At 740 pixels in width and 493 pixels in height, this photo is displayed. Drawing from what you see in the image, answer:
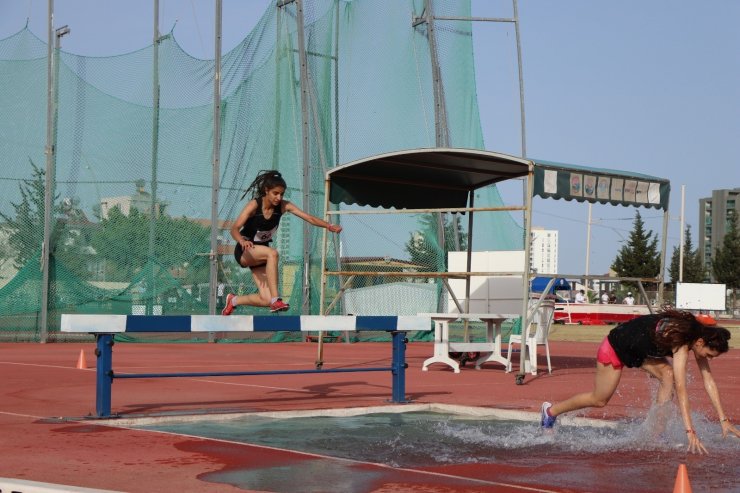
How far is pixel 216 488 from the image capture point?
589 cm

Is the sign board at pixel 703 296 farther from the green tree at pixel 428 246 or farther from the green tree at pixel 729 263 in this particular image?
the green tree at pixel 428 246

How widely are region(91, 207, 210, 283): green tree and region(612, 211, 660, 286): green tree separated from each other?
2339 inches

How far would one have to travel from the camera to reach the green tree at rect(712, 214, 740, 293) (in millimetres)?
84750

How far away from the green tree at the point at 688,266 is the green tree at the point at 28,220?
7026cm

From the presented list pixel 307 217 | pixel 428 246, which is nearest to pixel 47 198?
pixel 428 246

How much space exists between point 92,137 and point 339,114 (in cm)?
619

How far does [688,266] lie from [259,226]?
3362 inches

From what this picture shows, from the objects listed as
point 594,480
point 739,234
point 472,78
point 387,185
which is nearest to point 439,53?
point 472,78

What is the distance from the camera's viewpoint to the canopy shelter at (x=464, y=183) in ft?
47.8

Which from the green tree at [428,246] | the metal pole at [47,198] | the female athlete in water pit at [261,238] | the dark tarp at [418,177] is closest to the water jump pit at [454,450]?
the female athlete in water pit at [261,238]

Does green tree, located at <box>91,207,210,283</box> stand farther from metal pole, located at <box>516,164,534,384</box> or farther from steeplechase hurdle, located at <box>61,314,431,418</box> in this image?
steeplechase hurdle, located at <box>61,314,431,418</box>

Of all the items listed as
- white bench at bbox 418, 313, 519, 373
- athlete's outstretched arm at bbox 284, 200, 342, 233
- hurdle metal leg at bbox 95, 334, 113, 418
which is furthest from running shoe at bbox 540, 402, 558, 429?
white bench at bbox 418, 313, 519, 373

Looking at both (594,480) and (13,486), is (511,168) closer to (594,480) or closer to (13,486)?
(594,480)

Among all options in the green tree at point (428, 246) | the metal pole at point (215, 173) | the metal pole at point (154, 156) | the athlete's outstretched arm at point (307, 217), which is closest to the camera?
the athlete's outstretched arm at point (307, 217)
